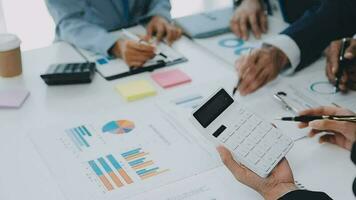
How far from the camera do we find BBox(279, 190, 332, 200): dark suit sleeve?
2.68 feet

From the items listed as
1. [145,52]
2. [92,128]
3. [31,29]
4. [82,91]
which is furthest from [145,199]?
[31,29]

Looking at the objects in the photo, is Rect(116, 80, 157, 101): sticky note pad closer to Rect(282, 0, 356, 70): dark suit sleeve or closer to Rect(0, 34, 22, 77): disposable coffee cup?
Rect(0, 34, 22, 77): disposable coffee cup

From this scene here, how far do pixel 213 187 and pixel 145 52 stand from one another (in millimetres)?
525

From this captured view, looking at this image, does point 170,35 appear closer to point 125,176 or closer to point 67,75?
point 67,75

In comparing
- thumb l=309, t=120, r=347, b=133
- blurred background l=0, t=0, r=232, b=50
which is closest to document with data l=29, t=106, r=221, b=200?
thumb l=309, t=120, r=347, b=133

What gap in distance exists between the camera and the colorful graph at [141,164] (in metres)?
0.93

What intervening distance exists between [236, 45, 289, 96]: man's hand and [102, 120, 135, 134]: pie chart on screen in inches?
11.5

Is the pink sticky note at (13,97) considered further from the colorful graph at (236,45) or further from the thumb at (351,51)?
the thumb at (351,51)

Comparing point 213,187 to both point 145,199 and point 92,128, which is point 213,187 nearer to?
point 145,199

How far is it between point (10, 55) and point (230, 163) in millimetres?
652

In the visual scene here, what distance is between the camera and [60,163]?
3.13 ft

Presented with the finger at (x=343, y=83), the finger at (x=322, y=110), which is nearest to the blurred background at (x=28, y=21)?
the finger at (x=343, y=83)

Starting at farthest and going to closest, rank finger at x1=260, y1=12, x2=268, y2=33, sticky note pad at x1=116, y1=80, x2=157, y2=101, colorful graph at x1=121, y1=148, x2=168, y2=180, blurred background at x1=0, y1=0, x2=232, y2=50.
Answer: blurred background at x1=0, y1=0, x2=232, y2=50
finger at x1=260, y1=12, x2=268, y2=33
sticky note pad at x1=116, y1=80, x2=157, y2=101
colorful graph at x1=121, y1=148, x2=168, y2=180

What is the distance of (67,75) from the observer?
1.22 meters
